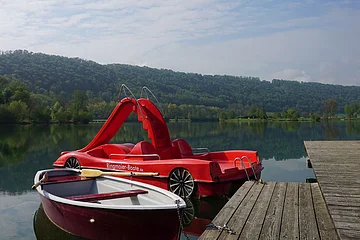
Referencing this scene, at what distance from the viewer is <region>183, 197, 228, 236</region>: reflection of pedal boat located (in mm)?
7474

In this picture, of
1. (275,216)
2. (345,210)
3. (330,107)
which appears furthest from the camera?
(330,107)

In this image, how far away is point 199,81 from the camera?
6147 inches

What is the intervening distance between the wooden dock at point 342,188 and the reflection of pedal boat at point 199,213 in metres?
2.36

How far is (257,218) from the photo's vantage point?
568 centimetres

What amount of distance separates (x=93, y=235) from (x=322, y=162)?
5550 mm

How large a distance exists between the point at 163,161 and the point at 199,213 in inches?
71.4

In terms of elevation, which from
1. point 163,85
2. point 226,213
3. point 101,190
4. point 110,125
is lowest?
point 101,190

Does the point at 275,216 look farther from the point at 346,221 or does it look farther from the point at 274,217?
the point at 346,221

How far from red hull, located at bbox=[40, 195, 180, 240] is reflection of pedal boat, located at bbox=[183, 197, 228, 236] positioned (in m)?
1.41

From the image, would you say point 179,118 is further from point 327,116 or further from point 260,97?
point 260,97

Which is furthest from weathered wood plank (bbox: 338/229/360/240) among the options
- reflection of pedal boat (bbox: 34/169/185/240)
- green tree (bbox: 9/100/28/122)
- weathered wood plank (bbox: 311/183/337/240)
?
green tree (bbox: 9/100/28/122)

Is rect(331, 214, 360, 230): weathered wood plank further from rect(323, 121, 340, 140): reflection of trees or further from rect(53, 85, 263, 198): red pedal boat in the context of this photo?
rect(323, 121, 340, 140): reflection of trees

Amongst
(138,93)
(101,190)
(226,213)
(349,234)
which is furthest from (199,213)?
(138,93)

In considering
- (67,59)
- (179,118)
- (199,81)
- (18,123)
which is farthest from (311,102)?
(18,123)
